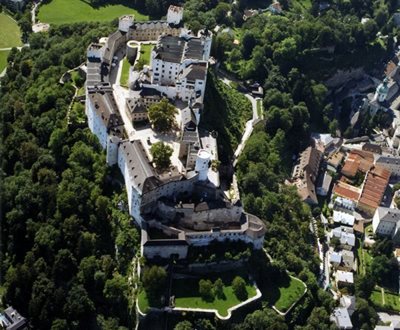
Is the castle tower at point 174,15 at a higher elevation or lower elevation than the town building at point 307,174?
higher

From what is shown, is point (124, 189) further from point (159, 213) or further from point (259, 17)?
point (259, 17)

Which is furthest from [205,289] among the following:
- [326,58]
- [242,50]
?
[326,58]

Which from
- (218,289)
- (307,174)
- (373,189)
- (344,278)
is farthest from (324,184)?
(218,289)

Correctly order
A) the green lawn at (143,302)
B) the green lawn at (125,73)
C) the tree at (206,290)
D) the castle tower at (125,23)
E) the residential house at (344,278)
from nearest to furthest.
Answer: the green lawn at (143,302) → the tree at (206,290) → the residential house at (344,278) → the green lawn at (125,73) → the castle tower at (125,23)

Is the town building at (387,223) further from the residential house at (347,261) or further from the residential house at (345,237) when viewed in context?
the residential house at (347,261)

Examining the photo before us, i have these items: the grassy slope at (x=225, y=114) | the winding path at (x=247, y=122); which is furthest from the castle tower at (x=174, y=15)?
the winding path at (x=247, y=122)

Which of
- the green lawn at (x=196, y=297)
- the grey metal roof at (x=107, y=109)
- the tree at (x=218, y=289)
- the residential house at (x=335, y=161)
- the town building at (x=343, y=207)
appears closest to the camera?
the green lawn at (x=196, y=297)
